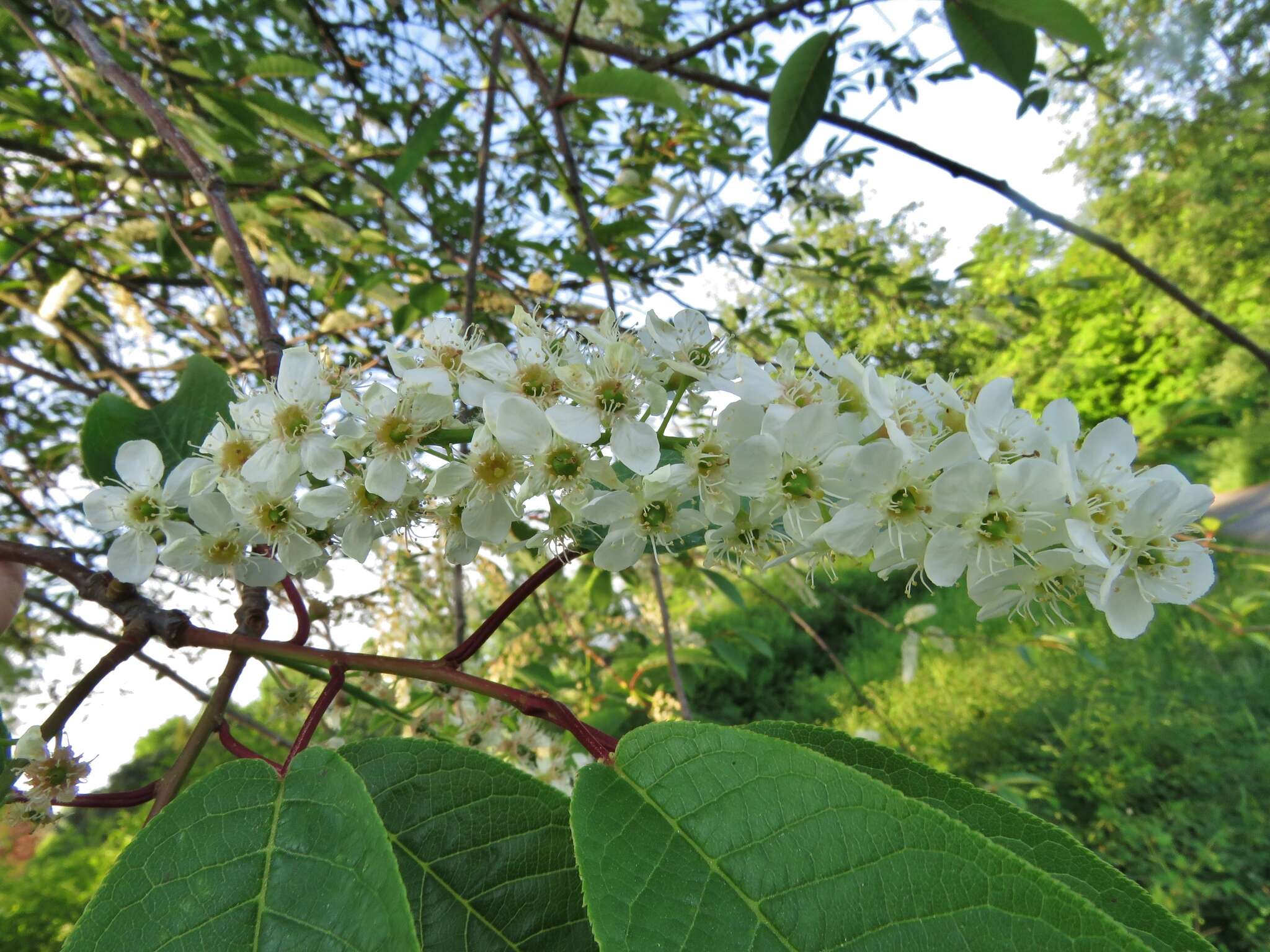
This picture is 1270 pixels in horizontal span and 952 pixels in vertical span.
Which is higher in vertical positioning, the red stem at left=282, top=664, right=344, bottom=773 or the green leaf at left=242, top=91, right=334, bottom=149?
the green leaf at left=242, top=91, right=334, bottom=149

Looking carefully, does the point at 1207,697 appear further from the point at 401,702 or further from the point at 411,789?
the point at 411,789

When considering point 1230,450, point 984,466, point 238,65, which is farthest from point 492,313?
point 1230,450

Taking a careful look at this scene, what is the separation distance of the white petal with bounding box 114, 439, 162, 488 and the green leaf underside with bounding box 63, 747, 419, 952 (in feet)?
1.56

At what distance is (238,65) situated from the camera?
2.65 metres

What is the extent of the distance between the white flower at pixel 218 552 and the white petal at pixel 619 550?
394mm

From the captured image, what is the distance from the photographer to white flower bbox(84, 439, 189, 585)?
2.85 ft

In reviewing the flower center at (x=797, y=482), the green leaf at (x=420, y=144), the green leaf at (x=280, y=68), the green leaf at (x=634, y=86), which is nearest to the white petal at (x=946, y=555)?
the flower center at (x=797, y=482)

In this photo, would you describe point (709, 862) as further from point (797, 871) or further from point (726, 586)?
point (726, 586)

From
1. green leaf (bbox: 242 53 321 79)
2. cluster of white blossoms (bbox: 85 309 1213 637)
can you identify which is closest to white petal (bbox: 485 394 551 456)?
cluster of white blossoms (bbox: 85 309 1213 637)

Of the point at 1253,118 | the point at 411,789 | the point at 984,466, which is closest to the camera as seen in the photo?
the point at 411,789

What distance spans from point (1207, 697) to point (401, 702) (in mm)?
6070

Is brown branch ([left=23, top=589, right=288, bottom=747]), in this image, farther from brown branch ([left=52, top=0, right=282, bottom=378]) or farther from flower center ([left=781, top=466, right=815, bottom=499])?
flower center ([left=781, top=466, right=815, bottom=499])

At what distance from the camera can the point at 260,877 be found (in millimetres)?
528

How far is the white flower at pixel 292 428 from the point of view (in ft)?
2.62
